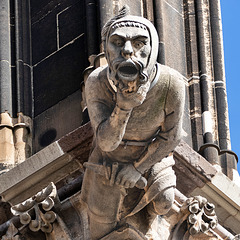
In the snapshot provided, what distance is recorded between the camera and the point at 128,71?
1111 cm

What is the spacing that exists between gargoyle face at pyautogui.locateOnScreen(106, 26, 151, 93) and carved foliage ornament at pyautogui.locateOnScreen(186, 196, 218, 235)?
5.55 ft

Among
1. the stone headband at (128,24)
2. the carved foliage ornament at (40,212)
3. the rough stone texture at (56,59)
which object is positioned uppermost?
the rough stone texture at (56,59)

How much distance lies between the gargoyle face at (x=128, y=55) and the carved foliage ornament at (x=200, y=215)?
1.69 metres

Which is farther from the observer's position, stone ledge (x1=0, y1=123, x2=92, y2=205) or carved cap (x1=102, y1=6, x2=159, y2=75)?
stone ledge (x1=0, y1=123, x2=92, y2=205)

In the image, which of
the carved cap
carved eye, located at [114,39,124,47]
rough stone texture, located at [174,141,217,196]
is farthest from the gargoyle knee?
carved eye, located at [114,39,124,47]

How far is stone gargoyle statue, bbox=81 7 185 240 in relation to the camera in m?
11.1

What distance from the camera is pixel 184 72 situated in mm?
14570

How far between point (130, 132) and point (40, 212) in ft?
3.65

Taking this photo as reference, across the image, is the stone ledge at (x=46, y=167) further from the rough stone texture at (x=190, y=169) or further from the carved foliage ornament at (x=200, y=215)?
the carved foliage ornament at (x=200, y=215)

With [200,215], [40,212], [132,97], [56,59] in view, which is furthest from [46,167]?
[132,97]

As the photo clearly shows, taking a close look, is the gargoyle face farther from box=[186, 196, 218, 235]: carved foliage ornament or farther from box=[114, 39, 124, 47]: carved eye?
box=[186, 196, 218, 235]: carved foliage ornament

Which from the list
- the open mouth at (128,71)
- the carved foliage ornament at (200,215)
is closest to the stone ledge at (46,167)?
the carved foliage ornament at (200,215)

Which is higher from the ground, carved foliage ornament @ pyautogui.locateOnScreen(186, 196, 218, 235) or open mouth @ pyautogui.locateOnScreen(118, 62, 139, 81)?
open mouth @ pyautogui.locateOnScreen(118, 62, 139, 81)

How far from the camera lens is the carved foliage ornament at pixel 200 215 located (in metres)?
12.5
